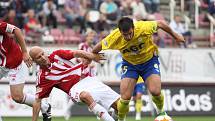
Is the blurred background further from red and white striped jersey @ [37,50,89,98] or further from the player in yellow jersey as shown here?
red and white striped jersey @ [37,50,89,98]

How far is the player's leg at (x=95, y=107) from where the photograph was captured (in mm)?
13047

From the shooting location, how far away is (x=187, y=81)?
23422mm

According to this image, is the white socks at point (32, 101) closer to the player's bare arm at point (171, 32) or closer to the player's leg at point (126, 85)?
the player's leg at point (126, 85)

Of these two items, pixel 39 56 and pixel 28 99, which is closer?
pixel 39 56

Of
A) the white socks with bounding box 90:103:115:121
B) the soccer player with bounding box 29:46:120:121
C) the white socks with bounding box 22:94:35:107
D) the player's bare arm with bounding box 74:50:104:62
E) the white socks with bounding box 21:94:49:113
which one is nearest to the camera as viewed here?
A: the white socks with bounding box 90:103:115:121

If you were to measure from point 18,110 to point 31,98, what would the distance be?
6.76m

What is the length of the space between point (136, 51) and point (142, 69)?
1.65 ft

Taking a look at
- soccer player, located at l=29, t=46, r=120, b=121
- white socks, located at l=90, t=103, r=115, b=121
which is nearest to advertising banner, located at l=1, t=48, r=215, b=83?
soccer player, located at l=29, t=46, r=120, b=121

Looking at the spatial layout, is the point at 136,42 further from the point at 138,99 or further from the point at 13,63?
the point at 138,99

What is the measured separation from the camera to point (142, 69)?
14.0 metres

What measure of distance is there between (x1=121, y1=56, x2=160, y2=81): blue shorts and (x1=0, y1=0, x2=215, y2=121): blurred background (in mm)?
5379

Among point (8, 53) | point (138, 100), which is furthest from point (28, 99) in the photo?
point (138, 100)

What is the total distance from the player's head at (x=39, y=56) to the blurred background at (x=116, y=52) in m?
5.60

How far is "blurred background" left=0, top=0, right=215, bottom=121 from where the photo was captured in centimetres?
2180
